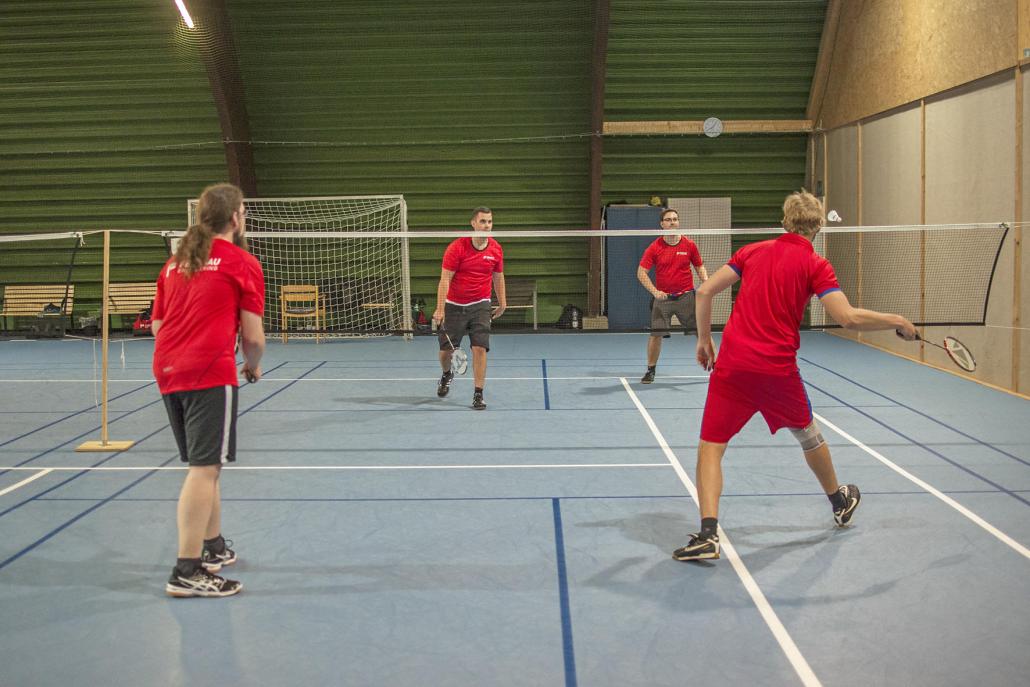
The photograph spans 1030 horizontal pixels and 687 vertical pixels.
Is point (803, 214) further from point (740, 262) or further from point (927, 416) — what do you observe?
point (927, 416)

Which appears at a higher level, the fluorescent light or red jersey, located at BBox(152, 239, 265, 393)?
the fluorescent light

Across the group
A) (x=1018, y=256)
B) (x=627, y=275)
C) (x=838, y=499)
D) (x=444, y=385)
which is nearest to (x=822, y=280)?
(x=838, y=499)

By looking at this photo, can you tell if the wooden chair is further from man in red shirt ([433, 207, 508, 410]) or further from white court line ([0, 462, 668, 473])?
white court line ([0, 462, 668, 473])

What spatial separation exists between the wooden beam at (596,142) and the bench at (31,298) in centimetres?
965

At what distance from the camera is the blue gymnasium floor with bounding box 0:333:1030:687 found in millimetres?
3760

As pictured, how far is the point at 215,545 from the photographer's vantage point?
189 inches


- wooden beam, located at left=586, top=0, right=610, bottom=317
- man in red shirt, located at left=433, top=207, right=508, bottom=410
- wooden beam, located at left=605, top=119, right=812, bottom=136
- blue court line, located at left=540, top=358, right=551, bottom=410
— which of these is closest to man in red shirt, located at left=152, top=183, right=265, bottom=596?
man in red shirt, located at left=433, top=207, right=508, bottom=410

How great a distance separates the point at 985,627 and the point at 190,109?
53.6ft

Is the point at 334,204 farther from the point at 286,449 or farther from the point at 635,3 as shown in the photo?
the point at 286,449

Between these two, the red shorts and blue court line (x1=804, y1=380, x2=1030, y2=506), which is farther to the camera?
blue court line (x1=804, y1=380, x2=1030, y2=506)

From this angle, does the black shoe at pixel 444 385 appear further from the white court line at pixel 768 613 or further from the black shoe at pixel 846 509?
the black shoe at pixel 846 509

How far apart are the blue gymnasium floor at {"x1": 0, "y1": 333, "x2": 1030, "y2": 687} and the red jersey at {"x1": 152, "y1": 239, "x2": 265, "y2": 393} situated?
3.50ft

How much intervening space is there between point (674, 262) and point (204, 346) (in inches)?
Result: 288

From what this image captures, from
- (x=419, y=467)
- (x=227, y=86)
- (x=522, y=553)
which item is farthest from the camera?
(x=227, y=86)
